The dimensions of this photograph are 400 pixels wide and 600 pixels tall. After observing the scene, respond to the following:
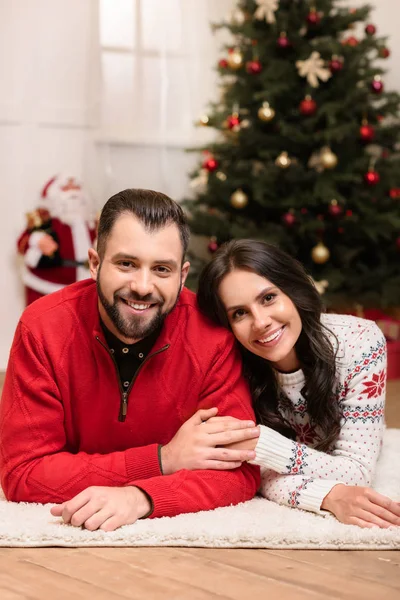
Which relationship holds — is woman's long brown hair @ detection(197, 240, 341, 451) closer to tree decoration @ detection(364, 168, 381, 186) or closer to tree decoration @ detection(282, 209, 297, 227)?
tree decoration @ detection(282, 209, 297, 227)

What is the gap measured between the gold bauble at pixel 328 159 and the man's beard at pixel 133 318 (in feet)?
6.82

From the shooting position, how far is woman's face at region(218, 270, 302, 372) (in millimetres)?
2002

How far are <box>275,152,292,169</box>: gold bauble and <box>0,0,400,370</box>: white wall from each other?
831 mm

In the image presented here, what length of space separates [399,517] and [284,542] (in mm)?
278

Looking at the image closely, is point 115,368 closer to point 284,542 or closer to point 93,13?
point 284,542

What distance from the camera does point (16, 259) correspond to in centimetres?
426

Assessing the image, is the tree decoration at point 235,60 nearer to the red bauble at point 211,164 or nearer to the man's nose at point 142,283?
the red bauble at point 211,164

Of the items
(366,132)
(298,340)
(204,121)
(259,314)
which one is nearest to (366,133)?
(366,132)

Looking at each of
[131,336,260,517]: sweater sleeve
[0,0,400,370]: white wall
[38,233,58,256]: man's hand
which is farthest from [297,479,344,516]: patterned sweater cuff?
[0,0,400,370]: white wall

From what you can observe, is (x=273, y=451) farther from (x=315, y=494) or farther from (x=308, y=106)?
(x=308, y=106)

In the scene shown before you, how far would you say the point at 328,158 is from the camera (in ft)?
12.4

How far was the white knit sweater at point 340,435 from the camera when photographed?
199 centimetres

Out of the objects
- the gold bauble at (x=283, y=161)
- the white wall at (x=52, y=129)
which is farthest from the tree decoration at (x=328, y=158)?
the white wall at (x=52, y=129)

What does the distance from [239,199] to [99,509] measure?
2.31 meters
